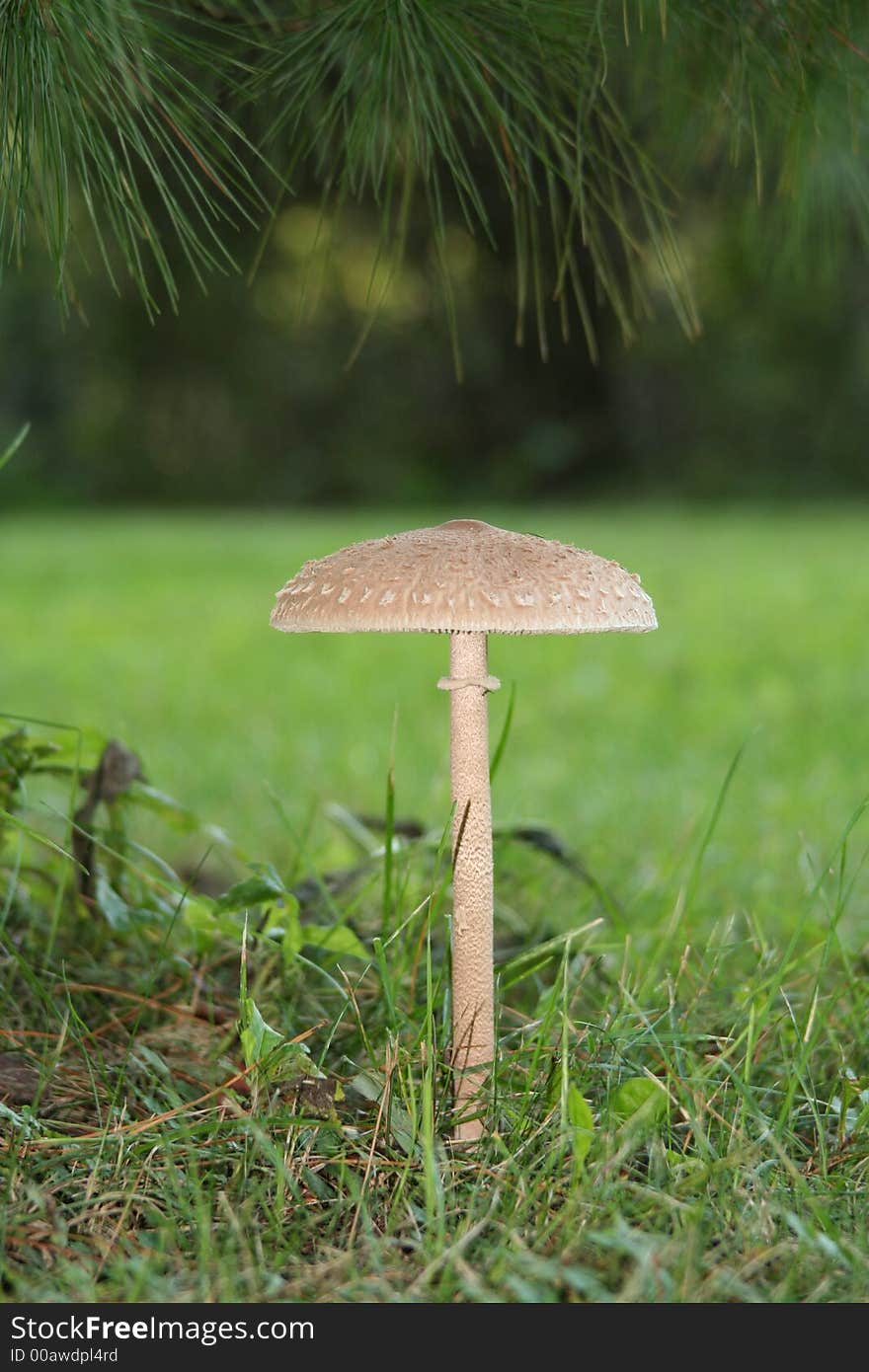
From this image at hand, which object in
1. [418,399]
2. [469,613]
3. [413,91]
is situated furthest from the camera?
[418,399]

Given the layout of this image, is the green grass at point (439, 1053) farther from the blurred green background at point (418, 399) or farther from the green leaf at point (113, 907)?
the blurred green background at point (418, 399)

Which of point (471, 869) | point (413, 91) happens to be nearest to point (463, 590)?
point (471, 869)

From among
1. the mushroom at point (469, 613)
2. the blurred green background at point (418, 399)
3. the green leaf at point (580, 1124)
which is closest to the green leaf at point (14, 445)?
the mushroom at point (469, 613)

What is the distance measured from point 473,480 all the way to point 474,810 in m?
18.8

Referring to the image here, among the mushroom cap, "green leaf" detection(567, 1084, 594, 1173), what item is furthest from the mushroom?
"green leaf" detection(567, 1084, 594, 1173)

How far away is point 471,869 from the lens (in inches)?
74.9

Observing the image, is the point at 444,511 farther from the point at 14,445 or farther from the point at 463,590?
the point at 463,590

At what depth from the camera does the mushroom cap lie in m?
1.65

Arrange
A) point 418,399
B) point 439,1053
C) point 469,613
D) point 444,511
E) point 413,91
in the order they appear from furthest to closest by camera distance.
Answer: point 418,399, point 444,511, point 413,91, point 439,1053, point 469,613

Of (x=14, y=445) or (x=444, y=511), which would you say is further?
(x=444, y=511)

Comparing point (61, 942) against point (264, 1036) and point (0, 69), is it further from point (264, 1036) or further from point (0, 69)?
point (0, 69)

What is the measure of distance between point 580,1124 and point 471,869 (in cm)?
40

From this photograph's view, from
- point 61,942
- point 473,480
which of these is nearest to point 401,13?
point 61,942

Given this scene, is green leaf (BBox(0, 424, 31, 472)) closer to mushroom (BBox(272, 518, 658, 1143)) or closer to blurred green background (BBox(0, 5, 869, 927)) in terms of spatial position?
blurred green background (BBox(0, 5, 869, 927))
